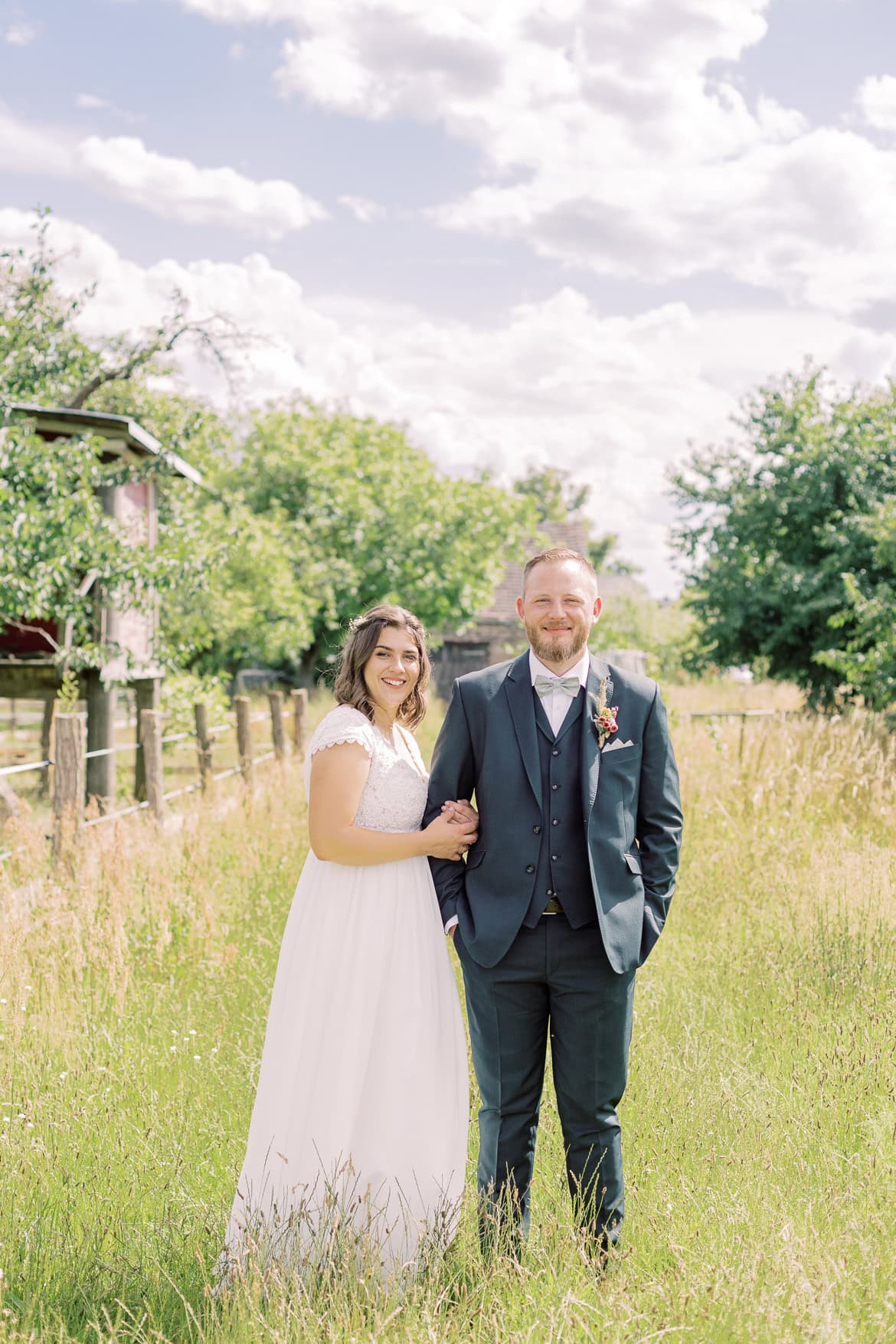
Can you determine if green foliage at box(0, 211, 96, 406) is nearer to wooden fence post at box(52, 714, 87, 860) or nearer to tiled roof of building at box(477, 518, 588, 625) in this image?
wooden fence post at box(52, 714, 87, 860)

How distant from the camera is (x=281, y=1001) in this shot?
3.42 m

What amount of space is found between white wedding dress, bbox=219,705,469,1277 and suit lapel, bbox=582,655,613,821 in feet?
1.88

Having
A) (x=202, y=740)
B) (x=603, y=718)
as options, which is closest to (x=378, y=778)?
(x=603, y=718)

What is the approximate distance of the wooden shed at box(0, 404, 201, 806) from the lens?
41.8ft

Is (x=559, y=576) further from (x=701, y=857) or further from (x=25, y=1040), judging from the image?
(x=701, y=857)

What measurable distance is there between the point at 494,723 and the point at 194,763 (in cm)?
1849

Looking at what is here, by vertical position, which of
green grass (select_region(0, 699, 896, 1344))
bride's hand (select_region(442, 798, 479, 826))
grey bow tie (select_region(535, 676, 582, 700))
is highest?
grey bow tie (select_region(535, 676, 582, 700))

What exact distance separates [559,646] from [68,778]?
5244 mm

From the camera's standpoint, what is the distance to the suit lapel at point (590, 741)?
131 inches

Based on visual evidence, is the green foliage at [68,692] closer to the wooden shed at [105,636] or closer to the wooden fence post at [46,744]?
the wooden shed at [105,636]

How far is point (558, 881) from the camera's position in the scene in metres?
3.32

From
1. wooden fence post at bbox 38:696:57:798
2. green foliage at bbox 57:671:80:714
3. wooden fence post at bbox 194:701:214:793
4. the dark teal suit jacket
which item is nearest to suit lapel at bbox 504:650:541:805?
the dark teal suit jacket

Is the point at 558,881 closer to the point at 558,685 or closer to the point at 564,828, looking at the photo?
the point at 564,828

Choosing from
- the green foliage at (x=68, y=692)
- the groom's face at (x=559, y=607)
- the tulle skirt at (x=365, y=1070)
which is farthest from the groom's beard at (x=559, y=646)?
the green foliage at (x=68, y=692)
